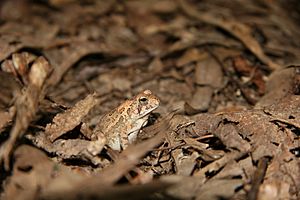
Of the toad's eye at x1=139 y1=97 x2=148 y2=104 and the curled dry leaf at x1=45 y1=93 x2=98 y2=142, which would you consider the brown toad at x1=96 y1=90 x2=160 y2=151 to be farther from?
the curled dry leaf at x1=45 y1=93 x2=98 y2=142

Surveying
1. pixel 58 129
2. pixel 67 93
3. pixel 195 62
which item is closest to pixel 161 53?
pixel 195 62

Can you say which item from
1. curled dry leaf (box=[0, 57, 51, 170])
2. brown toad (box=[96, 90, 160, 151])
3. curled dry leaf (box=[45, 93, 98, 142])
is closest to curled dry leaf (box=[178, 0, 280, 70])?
brown toad (box=[96, 90, 160, 151])

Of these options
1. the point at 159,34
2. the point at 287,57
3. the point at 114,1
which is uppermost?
the point at 114,1

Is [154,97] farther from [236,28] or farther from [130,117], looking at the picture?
[236,28]

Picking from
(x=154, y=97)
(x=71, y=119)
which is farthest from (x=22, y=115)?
(x=154, y=97)

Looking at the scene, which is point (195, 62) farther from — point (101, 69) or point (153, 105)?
point (153, 105)

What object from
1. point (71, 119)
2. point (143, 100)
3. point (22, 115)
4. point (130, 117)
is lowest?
point (130, 117)

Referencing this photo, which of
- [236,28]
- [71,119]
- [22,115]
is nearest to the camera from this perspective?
[22,115]

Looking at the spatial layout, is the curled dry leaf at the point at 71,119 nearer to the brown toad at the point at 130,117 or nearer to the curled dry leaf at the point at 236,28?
the brown toad at the point at 130,117
